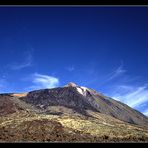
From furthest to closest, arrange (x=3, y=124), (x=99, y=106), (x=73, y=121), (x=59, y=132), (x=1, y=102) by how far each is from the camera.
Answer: (x=99, y=106), (x=1, y=102), (x=73, y=121), (x=3, y=124), (x=59, y=132)

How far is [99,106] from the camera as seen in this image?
88.9m

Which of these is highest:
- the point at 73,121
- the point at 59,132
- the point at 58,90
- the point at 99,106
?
the point at 58,90
